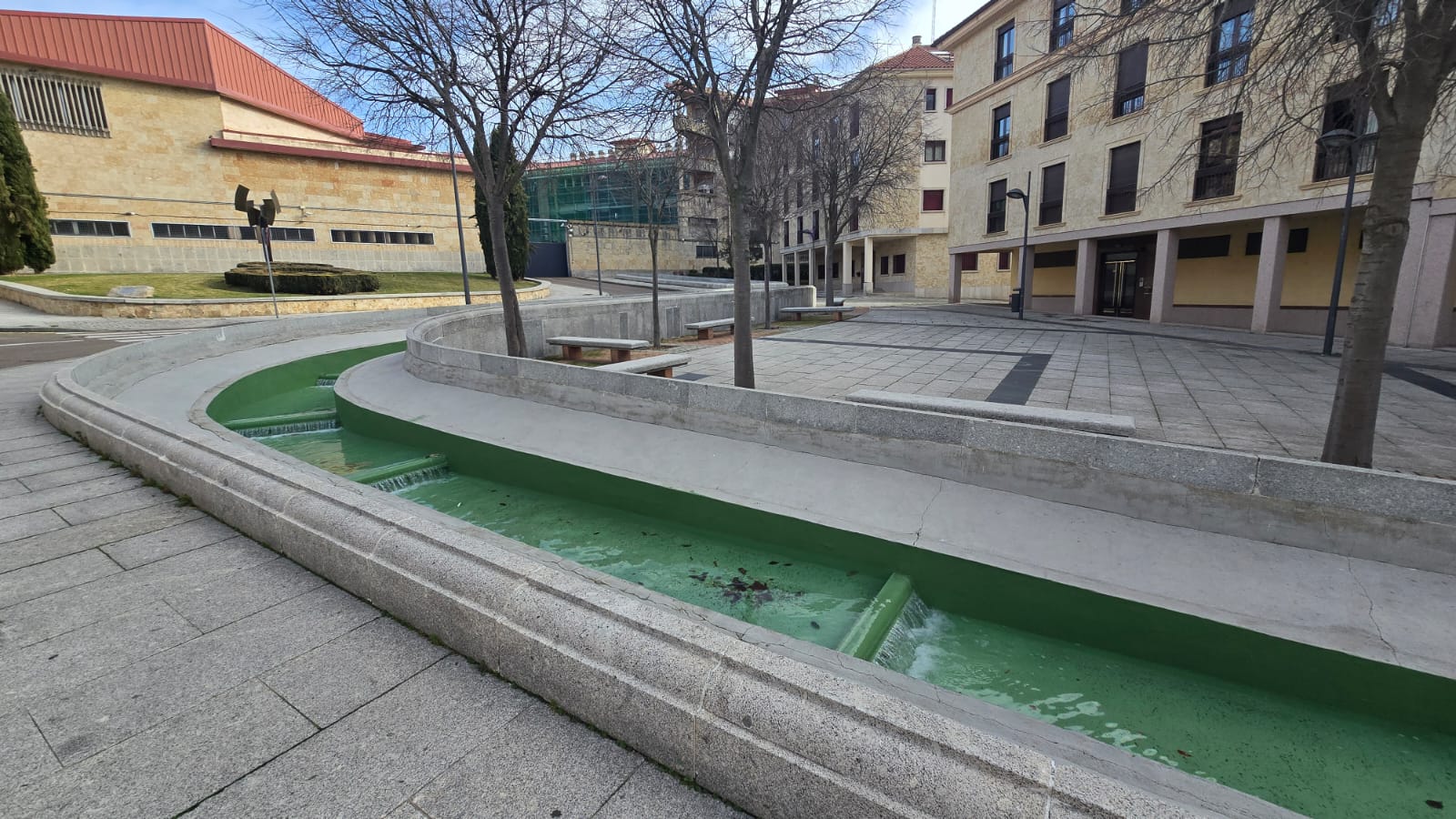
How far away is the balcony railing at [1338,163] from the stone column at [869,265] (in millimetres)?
26977

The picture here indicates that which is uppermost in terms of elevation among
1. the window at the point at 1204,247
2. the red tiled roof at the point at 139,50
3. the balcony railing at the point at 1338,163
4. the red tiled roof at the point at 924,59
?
the red tiled roof at the point at 924,59

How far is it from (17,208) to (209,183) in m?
7.53

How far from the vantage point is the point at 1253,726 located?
354cm

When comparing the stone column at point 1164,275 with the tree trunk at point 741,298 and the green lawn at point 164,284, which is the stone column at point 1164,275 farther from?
the green lawn at point 164,284

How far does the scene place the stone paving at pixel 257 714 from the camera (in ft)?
6.70

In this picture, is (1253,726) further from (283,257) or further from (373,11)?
(283,257)

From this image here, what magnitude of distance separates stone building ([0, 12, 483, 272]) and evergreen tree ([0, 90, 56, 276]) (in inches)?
91.2

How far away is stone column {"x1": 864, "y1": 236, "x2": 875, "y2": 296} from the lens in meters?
42.0

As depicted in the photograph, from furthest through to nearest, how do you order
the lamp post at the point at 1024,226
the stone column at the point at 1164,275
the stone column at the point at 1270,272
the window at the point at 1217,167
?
1. the lamp post at the point at 1024,226
2. the stone column at the point at 1164,275
3. the window at the point at 1217,167
4. the stone column at the point at 1270,272

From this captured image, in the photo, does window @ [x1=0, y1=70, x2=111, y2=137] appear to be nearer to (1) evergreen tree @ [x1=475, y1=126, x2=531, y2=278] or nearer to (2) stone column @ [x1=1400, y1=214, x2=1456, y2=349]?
(1) evergreen tree @ [x1=475, y1=126, x2=531, y2=278]

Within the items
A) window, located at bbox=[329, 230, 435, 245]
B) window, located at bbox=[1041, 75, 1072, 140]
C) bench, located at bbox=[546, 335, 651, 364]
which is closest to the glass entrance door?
window, located at bbox=[1041, 75, 1072, 140]

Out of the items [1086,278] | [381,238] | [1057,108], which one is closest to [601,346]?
[1086,278]

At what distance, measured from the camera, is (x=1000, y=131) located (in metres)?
27.0

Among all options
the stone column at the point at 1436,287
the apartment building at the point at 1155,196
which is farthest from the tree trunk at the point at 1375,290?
the stone column at the point at 1436,287
